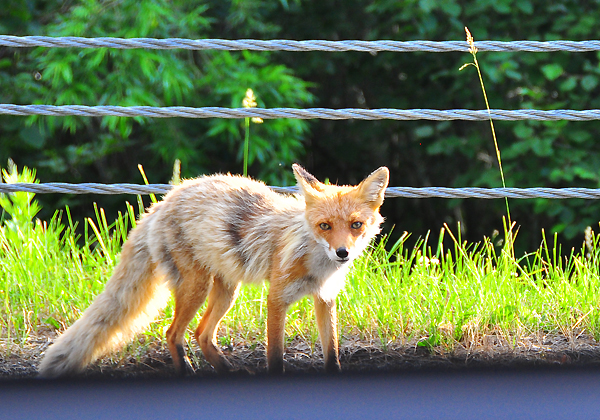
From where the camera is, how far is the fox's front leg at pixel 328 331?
2.56 metres

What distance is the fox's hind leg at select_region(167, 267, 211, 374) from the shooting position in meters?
2.64

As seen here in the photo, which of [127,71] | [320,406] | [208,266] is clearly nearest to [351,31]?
[127,71]

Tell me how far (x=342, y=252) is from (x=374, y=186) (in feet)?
1.10

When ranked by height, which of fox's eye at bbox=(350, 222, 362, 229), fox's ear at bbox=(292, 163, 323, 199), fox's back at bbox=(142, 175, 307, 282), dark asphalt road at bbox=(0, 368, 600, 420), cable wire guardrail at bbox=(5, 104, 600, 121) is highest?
cable wire guardrail at bbox=(5, 104, 600, 121)

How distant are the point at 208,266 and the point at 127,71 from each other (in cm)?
345

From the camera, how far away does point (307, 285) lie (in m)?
2.54

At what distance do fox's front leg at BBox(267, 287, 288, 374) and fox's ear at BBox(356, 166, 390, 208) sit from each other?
532 mm

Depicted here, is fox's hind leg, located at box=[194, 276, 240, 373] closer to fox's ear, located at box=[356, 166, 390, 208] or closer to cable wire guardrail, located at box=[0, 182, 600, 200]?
cable wire guardrail, located at box=[0, 182, 600, 200]

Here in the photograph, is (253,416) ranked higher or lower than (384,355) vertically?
higher

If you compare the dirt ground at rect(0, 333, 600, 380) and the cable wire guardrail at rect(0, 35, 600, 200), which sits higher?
the cable wire guardrail at rect(0, 35, 600, 200)

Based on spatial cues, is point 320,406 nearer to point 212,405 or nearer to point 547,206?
point 212,405

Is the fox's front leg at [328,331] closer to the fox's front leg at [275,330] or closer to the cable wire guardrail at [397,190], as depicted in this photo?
the fox's front leg at [275,330]

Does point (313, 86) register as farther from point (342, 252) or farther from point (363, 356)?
point (342, 252)

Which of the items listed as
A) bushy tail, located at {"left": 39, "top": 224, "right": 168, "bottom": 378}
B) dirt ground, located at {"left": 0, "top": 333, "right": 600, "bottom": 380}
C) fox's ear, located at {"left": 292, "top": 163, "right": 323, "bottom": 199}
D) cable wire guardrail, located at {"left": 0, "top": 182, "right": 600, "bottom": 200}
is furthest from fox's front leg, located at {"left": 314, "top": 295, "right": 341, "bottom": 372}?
bushy tail, located at {"left": 39, "top": 224, "right": 168, "bottom": 378}
